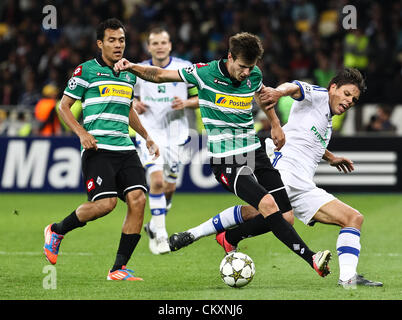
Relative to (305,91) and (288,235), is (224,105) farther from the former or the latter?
(288,235)

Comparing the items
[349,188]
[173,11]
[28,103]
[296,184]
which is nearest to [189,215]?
[349,188]

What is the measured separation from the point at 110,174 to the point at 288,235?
64.8 inches

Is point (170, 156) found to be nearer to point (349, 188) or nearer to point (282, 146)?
point (282, 146)

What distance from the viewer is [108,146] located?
7387 millimetres

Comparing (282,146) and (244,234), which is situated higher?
(282,146)

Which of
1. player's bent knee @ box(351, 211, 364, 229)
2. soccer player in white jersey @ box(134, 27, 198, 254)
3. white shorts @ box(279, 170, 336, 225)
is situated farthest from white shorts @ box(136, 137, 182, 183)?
player's bent knee @ box(351, 211, 364, 229)

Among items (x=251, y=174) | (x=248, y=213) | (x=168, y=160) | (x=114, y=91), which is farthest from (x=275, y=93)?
(x=168, y=160)

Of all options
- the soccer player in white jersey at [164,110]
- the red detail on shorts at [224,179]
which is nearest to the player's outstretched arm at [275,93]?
the red detail on shorts at [224,179]

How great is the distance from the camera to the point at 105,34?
7422 millimetres

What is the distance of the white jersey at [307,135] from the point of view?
7.43 metres

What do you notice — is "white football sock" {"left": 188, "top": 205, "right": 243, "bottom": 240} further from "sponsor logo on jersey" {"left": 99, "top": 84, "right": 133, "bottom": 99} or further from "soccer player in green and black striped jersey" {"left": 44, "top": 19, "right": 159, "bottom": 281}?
"sponsor logo on jersey" {"left": 99, "top": 84, "right": 133, "bottom": 99}

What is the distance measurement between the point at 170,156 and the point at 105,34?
2.98 metres

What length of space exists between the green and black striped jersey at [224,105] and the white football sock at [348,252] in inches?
44.1

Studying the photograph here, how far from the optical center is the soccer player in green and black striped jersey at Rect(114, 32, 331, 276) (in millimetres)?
6883
